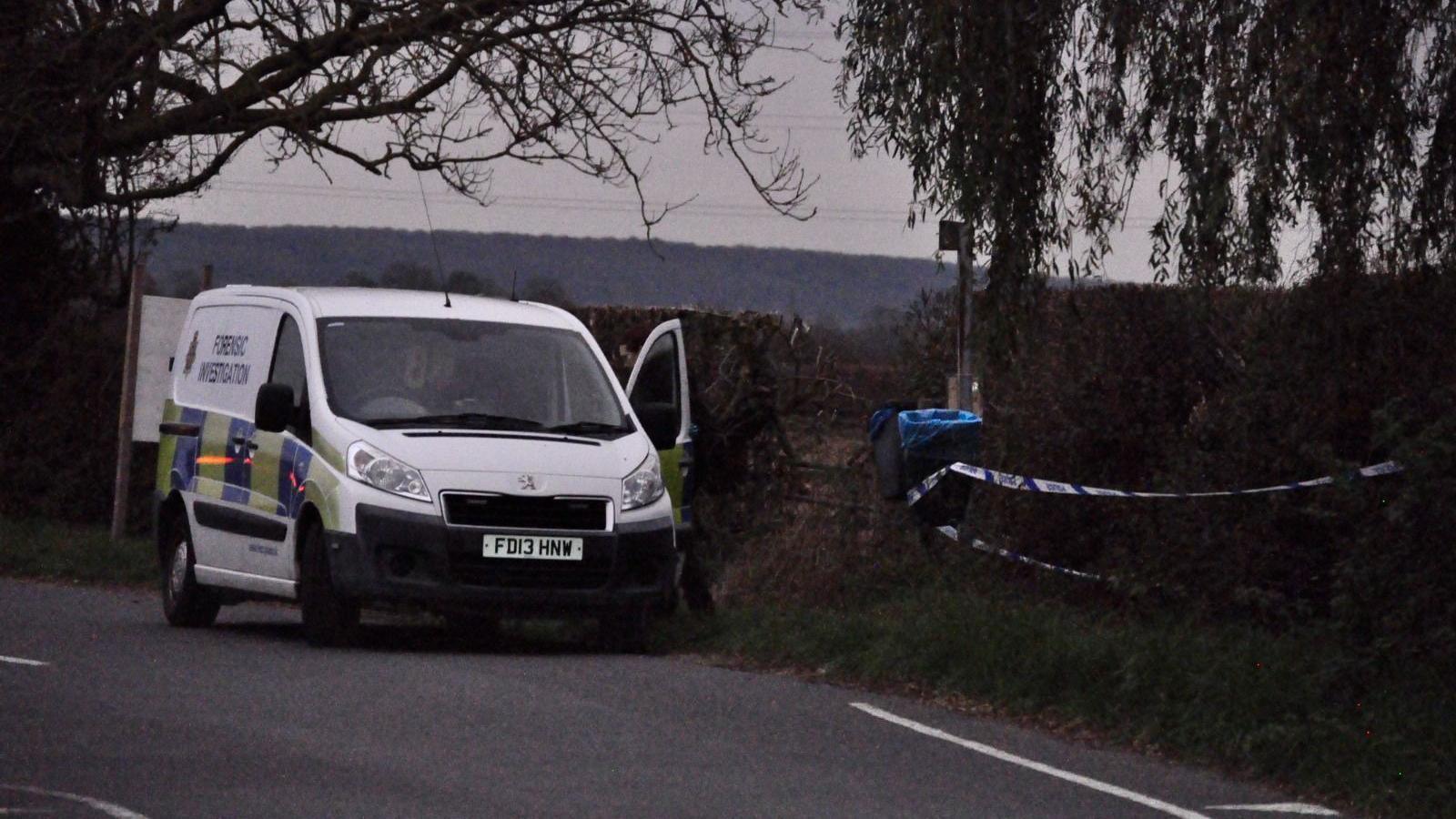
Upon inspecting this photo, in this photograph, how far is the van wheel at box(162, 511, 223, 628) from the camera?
50.1ft

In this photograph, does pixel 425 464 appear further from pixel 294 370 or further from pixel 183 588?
pixel 183 588

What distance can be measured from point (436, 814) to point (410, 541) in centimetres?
512

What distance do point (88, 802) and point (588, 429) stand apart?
6092 millimetres

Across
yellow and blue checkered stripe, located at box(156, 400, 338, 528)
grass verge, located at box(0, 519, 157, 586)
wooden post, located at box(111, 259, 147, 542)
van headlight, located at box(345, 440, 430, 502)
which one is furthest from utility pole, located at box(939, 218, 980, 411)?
wooden post, located at box(111, 259, 147, 542)

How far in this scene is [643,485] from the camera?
13.5 meters

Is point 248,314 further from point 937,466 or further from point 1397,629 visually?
point 1397,629

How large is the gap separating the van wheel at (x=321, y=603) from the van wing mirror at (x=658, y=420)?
2.14 m

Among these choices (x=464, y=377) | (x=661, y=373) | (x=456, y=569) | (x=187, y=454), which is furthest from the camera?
(x=187, y=454)

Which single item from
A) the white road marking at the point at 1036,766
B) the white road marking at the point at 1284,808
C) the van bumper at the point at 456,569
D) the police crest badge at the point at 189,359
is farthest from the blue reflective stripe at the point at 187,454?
the white road marking at the point at 1284,808

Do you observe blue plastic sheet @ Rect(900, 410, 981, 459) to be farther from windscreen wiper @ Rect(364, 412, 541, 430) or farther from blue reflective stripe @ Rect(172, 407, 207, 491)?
blue reflective stripe @ Rect(172, 407, 207, 491)

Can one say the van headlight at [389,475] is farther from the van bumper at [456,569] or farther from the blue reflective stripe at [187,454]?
the blue reflective stripe at [187,454]

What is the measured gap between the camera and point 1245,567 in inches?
524

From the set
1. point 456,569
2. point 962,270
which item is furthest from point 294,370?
point 962,270

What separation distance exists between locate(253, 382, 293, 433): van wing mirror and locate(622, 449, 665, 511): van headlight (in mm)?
2110
